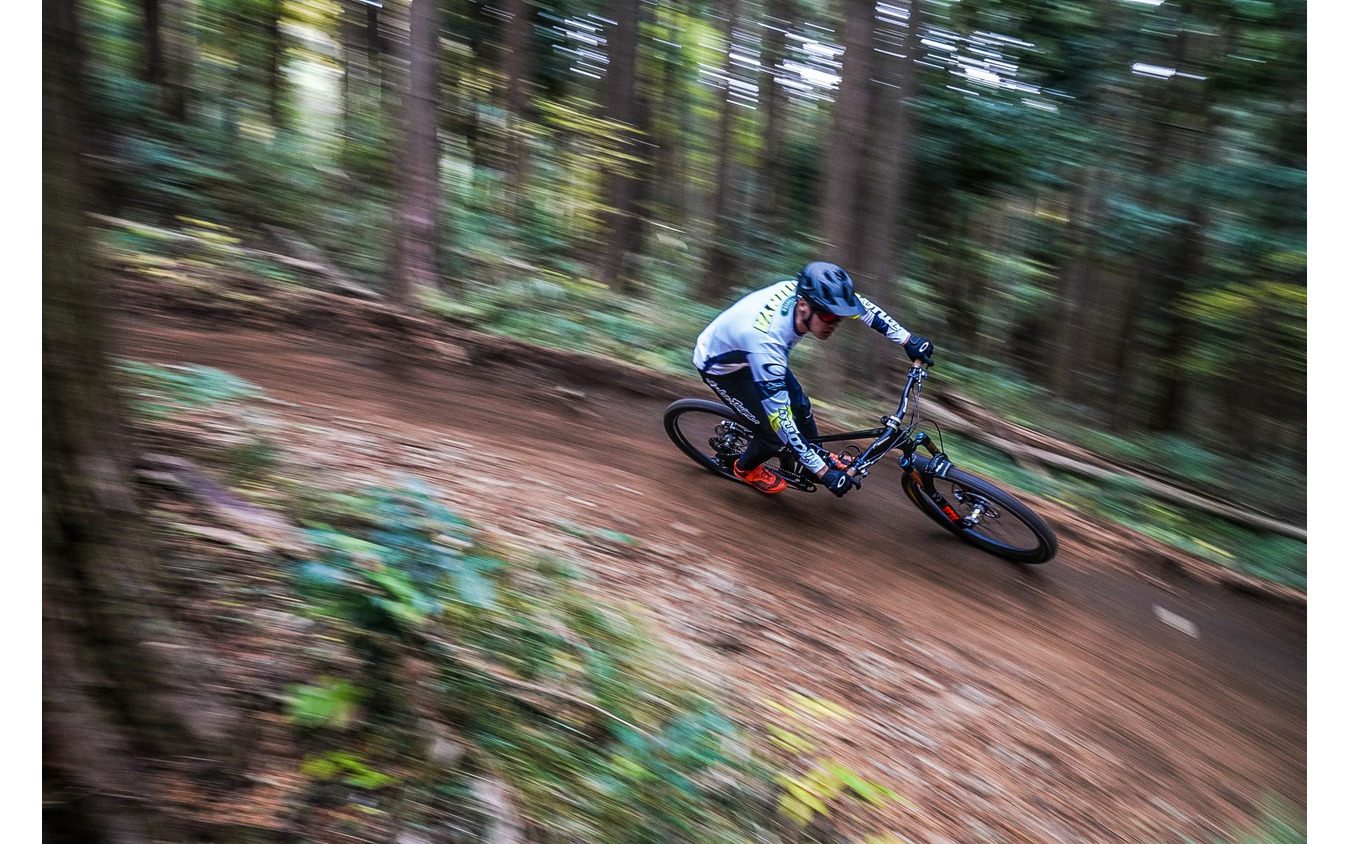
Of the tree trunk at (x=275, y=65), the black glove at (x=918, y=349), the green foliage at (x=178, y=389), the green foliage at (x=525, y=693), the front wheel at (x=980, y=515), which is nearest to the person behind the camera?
the green foliage at (x=525, y=693)

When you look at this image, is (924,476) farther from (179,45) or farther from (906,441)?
(179,45)

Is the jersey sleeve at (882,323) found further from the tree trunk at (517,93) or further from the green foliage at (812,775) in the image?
the tree trunk at (517,93)

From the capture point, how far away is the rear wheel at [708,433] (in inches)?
292

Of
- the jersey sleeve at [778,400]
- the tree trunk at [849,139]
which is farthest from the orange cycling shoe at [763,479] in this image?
the tree trunk at [849,139]

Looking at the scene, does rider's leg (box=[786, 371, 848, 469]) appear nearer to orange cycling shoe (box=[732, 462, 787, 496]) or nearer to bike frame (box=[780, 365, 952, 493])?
bike frame (box=[780, 365, 952, 493])

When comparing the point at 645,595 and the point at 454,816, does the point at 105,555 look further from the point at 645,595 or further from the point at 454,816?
the point at 645,595

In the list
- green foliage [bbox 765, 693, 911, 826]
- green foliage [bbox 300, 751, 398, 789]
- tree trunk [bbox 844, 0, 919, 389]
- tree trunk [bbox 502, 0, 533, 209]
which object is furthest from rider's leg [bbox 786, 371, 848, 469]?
tree trunk [bbox 502, 0, 533, 209]

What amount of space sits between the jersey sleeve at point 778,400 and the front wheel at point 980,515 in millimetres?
1109

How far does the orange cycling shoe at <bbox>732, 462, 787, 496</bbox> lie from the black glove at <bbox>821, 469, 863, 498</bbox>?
0.96 meters

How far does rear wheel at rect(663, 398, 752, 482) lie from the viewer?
24.3 feet

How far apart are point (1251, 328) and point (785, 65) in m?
10.8

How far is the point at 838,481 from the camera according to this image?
6.28m

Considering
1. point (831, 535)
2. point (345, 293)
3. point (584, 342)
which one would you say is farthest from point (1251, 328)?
point (345, 293)

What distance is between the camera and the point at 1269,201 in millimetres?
10281
